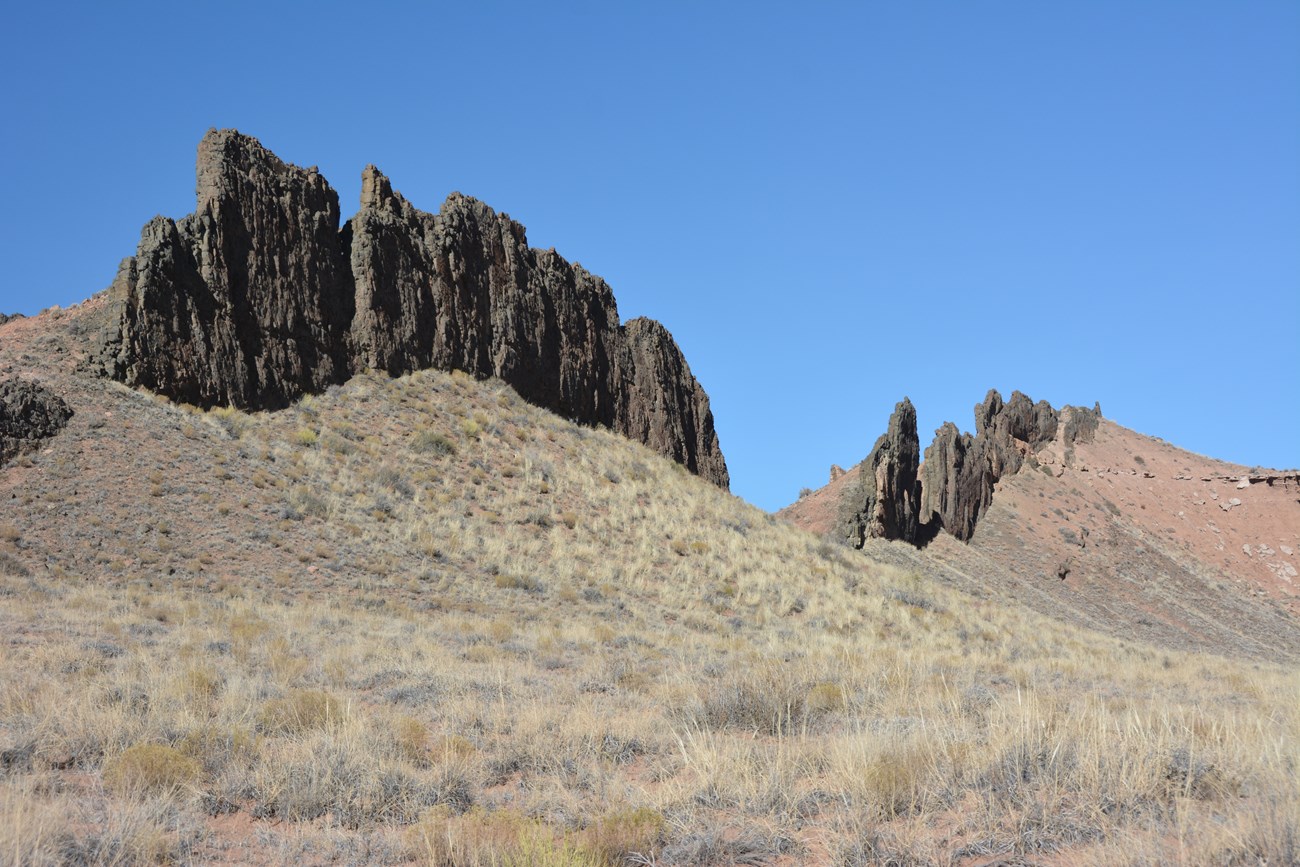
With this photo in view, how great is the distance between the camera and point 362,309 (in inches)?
1313

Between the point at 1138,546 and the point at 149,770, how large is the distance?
200 feet

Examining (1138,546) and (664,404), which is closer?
(664,404)

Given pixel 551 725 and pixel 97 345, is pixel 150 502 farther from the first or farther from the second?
pixel 551 725

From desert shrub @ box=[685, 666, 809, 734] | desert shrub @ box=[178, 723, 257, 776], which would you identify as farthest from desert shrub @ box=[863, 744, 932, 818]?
desert shrub @ box=[178, 723, 257, 776]

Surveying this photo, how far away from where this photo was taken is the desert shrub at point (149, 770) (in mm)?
6707

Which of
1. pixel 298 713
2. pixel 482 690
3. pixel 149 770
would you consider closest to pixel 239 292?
pixel 482 690

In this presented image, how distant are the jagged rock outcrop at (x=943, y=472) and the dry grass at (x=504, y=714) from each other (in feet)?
56.5

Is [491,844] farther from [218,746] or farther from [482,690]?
[482,690]

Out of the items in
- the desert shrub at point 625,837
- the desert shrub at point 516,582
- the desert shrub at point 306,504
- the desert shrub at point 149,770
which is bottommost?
the desert shrub at point 625,837

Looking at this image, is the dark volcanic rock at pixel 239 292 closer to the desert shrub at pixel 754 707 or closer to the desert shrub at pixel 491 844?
the desert shrub at pixel 754 707

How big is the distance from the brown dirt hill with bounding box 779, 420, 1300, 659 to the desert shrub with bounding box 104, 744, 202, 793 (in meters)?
39.7

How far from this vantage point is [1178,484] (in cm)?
6894

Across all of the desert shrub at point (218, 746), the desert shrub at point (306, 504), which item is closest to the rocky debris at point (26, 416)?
the desert shrub at point (306, 504)

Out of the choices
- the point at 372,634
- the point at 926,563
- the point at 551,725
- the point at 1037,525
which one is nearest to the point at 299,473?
the point at 372,634
